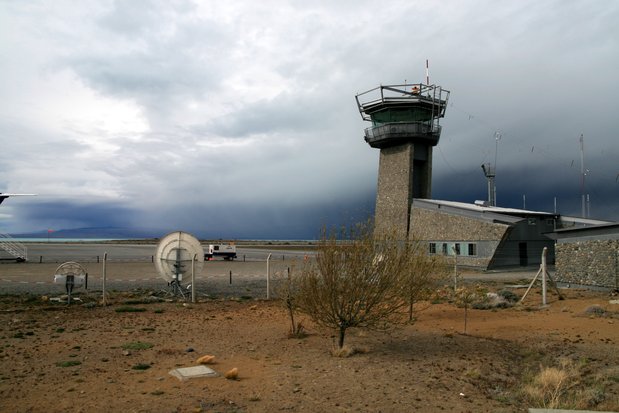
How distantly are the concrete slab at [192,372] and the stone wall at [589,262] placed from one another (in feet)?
62.2

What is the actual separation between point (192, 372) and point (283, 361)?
1.81 m

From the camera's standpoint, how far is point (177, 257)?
18547mm

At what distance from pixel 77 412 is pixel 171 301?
453 inches

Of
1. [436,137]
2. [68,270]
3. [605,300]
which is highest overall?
[436,137]

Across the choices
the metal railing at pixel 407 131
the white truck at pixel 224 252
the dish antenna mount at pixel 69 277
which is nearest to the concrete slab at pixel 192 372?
the dish antenna mount at pixel 69 277

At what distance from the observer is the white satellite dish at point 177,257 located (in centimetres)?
1848

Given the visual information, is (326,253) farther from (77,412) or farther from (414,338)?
(77,412)

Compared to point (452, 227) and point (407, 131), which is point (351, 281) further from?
point (407, 131)

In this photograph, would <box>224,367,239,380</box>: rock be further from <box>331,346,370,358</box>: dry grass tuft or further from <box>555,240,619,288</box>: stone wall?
<box>555,240,619,288</box>: stone wall

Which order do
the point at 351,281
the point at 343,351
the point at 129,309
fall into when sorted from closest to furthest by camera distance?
the point at 343,351, the point at 351,281, the point at 129,309

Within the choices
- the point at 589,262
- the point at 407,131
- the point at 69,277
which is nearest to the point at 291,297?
the point at 69,277

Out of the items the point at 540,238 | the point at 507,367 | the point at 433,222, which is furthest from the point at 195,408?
the point at 540,238

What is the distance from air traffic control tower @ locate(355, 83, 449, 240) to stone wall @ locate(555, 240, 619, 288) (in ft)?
64.6

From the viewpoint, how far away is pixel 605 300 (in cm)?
1752
